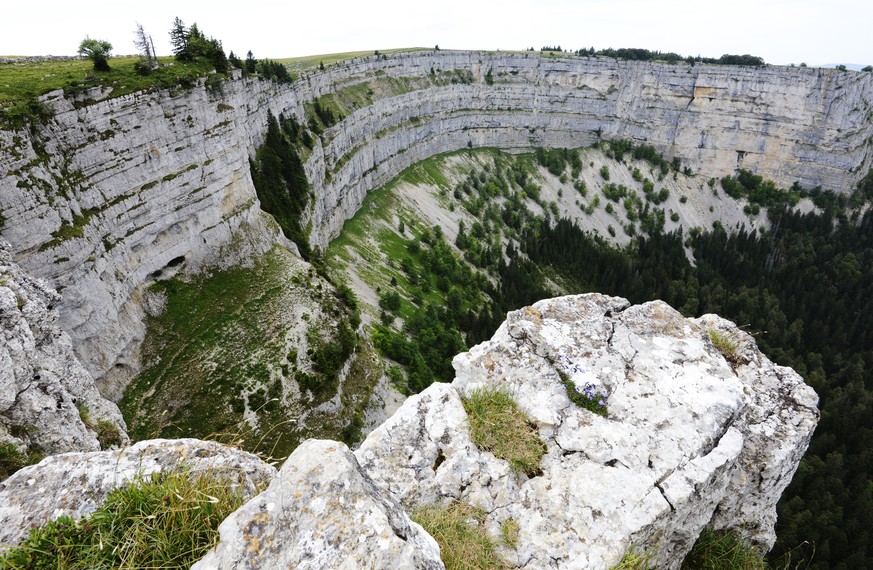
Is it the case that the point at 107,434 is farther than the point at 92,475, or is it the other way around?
the point at 107,434

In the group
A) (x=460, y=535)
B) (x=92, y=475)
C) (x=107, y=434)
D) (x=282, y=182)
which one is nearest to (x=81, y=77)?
(x=282, y=182)

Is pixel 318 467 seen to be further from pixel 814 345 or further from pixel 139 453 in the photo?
pixel 814 345

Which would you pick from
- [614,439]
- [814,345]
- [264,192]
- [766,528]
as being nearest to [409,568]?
[614,439]

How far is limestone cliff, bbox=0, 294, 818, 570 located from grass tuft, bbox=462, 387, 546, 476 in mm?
165

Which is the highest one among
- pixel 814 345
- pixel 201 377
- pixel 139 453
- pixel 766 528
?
pixel 139 453

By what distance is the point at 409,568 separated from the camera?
17.2 feet

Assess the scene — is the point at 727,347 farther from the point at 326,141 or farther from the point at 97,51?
the point at 326,141

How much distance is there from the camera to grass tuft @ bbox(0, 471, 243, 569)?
5.12 m

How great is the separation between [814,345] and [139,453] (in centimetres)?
8466

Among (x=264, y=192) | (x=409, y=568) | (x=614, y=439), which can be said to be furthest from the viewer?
(x=264, y=192)

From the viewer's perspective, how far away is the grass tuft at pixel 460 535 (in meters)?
6.65

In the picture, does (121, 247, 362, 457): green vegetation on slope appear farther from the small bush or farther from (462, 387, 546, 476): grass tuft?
(462, 387, 546, 476): grass tuft

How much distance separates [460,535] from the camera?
23.3 ft

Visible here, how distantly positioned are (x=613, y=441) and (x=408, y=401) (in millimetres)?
3993
